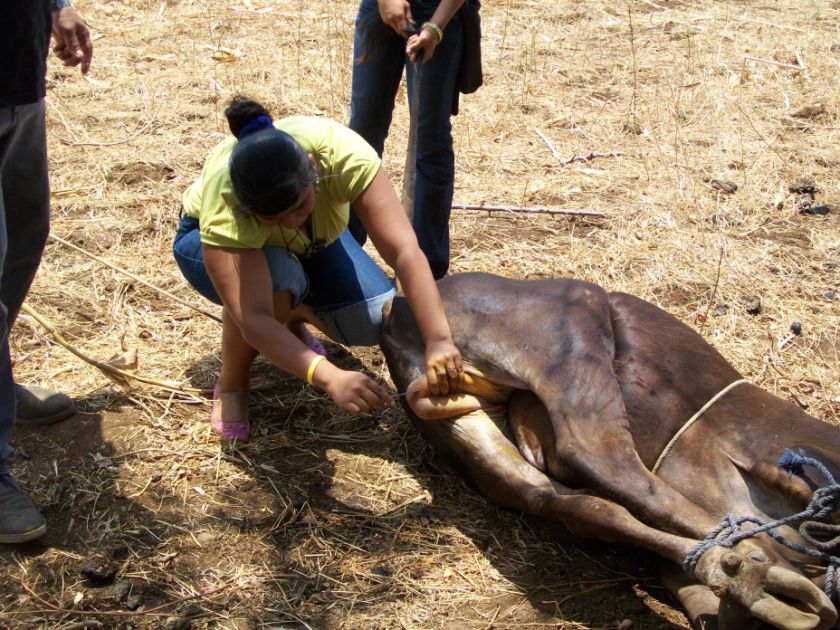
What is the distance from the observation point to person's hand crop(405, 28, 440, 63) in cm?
377

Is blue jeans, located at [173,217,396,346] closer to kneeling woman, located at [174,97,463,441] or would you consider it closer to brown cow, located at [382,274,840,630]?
kneeling woman, located at [174,97,463,441]

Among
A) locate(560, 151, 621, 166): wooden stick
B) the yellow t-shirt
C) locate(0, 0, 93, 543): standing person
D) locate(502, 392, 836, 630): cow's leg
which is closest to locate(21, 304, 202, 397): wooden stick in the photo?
locate(0, 0, 93, 543): standing person

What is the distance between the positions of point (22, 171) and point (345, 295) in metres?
1.24

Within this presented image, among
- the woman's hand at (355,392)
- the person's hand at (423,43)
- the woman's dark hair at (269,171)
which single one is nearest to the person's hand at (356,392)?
the woman's hand at (355,392)

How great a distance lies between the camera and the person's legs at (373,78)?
4.13 m

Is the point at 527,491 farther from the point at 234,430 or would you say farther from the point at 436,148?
the point at 436,148

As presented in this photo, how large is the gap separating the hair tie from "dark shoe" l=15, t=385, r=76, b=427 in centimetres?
137

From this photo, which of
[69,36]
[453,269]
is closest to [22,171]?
[69,36]

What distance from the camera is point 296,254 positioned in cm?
351

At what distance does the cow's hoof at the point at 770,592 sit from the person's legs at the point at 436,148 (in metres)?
2.35

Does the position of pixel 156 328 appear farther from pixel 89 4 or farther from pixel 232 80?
pixel 89 4

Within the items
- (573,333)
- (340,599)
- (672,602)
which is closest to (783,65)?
(573,333)

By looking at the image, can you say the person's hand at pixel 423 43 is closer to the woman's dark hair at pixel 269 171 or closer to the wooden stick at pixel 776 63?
the woman's dark hair at pixel 269 171

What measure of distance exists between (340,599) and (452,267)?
2.26 m
